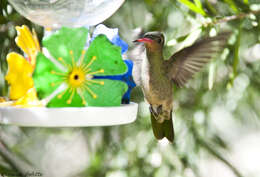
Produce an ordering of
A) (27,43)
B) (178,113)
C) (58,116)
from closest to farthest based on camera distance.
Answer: (58,116) < (27,43) < (178,113)

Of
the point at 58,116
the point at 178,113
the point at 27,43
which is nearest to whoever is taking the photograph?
the point at 58,116

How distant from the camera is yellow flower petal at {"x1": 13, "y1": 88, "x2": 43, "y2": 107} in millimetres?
611

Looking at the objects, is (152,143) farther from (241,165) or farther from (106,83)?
(106,83)

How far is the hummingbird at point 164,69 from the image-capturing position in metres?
0.60

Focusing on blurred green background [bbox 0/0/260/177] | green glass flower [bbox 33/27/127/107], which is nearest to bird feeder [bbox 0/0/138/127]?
green glass flower [bbox 33/27/127/107]

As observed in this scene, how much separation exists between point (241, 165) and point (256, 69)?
2.32ft

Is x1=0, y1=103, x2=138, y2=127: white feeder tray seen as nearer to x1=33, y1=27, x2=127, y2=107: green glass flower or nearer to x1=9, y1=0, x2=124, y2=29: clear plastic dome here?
x1=33, y1=27, x2=127, y2=107: green glass flower

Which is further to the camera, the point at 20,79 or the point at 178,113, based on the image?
the point at 178,113

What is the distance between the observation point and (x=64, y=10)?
693 mm

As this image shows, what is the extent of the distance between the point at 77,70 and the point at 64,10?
14 centimetres

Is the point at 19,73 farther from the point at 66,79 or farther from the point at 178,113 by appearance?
the point at 178,113

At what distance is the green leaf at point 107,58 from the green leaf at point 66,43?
2 cm

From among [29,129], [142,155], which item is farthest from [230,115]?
[29,129]

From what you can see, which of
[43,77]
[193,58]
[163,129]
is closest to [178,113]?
[163,129]
